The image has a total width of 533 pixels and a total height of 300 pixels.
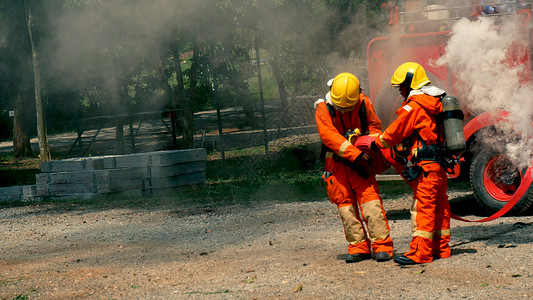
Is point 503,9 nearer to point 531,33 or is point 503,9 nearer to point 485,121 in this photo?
point 531,33

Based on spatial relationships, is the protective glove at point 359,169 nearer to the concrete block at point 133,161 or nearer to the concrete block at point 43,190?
the concrete block at point 133,161

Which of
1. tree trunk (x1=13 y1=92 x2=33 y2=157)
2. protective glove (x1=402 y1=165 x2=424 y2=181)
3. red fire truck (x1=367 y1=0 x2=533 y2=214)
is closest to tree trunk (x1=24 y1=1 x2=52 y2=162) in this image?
tree trunk (x1=13 y1=92 x2=33 y2=157)

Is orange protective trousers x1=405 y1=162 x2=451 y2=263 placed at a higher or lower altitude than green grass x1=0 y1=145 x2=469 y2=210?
higher

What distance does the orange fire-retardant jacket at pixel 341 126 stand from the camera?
5562 millimetres

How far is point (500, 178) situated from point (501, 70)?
4.11ft

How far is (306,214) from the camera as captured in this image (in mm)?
8477

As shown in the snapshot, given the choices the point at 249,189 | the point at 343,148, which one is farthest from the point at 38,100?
the point at 343,148

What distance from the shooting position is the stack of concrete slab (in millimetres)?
11164

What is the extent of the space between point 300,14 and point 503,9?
556 centimetres

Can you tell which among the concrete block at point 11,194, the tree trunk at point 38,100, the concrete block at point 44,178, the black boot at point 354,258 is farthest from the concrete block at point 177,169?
the black boot at point 354,258

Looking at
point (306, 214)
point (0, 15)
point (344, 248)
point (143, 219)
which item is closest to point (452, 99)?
point (344, 248)

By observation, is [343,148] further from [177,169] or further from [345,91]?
[177,169]

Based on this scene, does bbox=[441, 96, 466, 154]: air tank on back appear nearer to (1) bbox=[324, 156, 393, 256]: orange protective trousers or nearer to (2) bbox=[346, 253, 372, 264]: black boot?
(1) bbox=[324, 156, 393, 256]: orange protective trousers

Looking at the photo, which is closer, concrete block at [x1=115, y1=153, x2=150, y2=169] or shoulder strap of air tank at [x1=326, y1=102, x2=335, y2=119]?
shoulder strap of air tank at [x1=326, y1=102, x2=335, y2=119]
